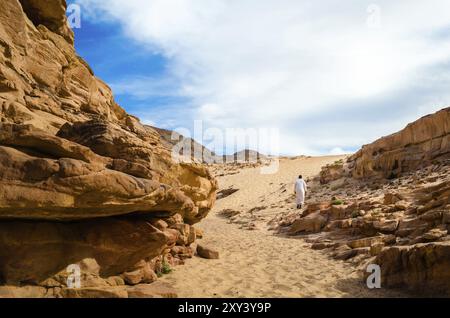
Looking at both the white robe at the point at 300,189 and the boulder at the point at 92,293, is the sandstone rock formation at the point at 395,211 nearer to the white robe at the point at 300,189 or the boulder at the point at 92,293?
the white robe at the point at 300,189

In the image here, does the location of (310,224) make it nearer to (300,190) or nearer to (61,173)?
(300,190)

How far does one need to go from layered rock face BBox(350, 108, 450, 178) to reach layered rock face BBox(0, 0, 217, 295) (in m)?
16.5

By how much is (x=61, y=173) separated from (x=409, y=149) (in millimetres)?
20998

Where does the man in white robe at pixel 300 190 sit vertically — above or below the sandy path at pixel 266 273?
above

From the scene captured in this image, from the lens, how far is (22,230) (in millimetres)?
5477

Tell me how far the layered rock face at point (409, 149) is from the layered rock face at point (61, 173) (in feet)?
54.2

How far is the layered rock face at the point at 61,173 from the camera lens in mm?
4926

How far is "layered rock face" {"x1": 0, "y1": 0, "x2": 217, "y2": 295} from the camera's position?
4.93 metres

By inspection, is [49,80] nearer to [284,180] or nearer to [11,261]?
[11,261]

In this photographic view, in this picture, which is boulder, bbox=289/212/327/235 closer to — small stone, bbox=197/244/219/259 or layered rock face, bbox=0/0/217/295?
small stone, bbox=197/244/219/259

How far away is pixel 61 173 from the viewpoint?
4914 millimetres

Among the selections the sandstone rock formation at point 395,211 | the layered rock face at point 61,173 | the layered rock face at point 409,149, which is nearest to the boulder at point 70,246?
the layered rock face at point 61,173

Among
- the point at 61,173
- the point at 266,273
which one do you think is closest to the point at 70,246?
the point at 61,173
